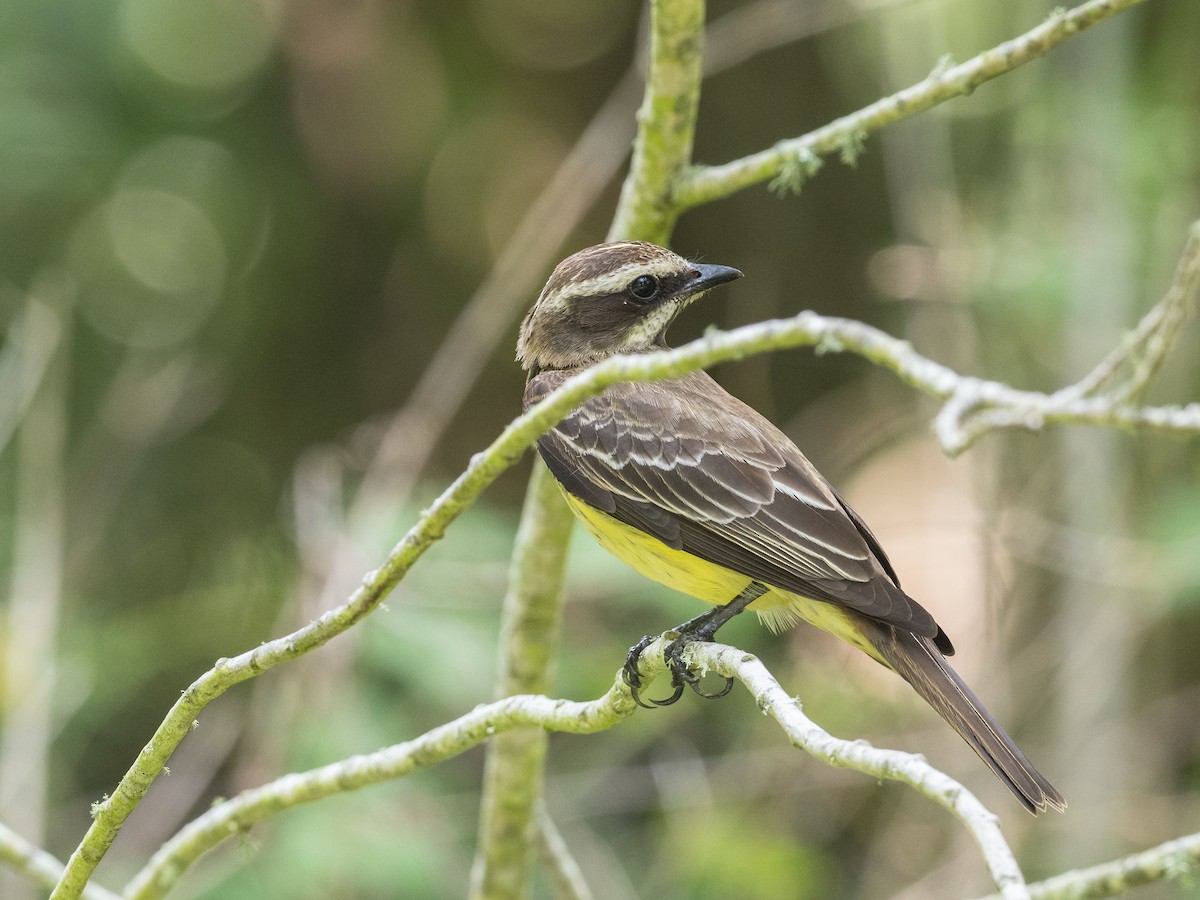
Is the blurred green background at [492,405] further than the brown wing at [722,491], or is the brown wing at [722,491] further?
the blurred green background at [492,405]

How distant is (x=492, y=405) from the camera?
397 inches

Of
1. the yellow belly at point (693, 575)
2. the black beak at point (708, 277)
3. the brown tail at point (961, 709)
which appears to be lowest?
the brown tail at point (961, 709)

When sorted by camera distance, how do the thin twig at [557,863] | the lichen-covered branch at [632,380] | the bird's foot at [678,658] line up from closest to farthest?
the lichen-covered branch at [632,380] < the bird's foot at [678,658] < the thin twig at [557,863]

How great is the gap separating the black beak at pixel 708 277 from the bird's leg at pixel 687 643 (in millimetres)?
1188

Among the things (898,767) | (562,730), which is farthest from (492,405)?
(898,767)

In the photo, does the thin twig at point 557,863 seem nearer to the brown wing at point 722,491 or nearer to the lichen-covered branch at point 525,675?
the lichen-covered branch at point 525,675

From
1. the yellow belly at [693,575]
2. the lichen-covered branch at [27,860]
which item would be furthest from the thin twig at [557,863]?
the lichen-covered branch at [27,860]

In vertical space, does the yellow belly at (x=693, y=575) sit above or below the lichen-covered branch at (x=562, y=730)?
above

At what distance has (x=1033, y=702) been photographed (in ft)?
28.1

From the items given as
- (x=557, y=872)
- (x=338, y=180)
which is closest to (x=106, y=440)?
(x=338, y=180)

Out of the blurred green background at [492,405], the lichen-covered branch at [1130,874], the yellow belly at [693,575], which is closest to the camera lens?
the lichen-covered branch at [1130,874]

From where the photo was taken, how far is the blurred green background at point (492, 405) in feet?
24.4

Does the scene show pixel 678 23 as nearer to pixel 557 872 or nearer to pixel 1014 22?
pixel 557 872

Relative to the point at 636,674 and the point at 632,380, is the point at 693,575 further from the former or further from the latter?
the point at 632,380
